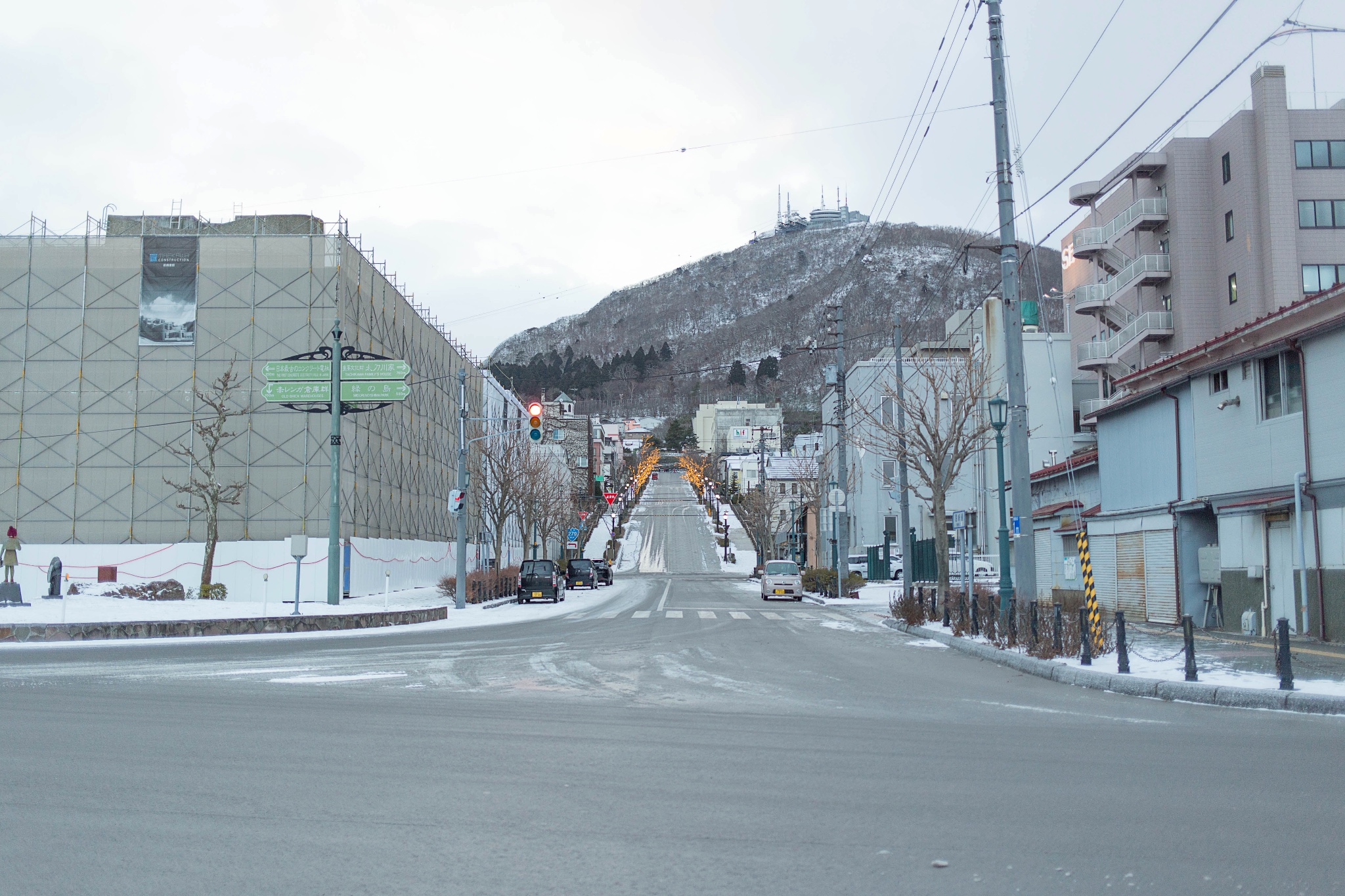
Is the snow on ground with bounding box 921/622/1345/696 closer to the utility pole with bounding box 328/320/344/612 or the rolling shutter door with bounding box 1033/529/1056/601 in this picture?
the rolling shutter door with bounding box 1033/529/1056/601

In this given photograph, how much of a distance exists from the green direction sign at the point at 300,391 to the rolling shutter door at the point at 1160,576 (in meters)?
23.5

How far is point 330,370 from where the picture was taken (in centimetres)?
3297

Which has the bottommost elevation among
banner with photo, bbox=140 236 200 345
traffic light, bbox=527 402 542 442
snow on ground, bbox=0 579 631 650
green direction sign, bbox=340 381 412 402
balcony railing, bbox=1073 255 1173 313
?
snow on ground, bbox=0 579 631 650

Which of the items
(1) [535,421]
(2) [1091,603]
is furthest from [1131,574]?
(1) [535,421]

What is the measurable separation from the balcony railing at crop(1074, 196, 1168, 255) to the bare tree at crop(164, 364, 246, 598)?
43.0 meters

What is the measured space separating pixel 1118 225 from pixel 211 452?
45527 millimetres

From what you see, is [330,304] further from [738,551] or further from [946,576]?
[738,551]

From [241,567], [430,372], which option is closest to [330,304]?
[241,567]

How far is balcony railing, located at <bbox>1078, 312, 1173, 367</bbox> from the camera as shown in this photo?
2088 inches

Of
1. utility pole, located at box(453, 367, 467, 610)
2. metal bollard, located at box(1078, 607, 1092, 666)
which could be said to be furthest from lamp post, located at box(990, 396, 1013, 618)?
utility pole, located at box(453, 367, 467, 610)

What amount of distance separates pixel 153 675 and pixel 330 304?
29620 mm

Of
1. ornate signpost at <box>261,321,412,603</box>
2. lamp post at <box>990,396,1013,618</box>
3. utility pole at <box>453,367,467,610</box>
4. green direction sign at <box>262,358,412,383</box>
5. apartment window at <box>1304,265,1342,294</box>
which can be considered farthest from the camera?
apartment window at <box>1304,265,1342,294</box>

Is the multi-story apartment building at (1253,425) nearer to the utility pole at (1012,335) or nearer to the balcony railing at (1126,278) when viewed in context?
the balcony railing at (1126,278)

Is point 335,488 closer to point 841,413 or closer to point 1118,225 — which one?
point 841,413
